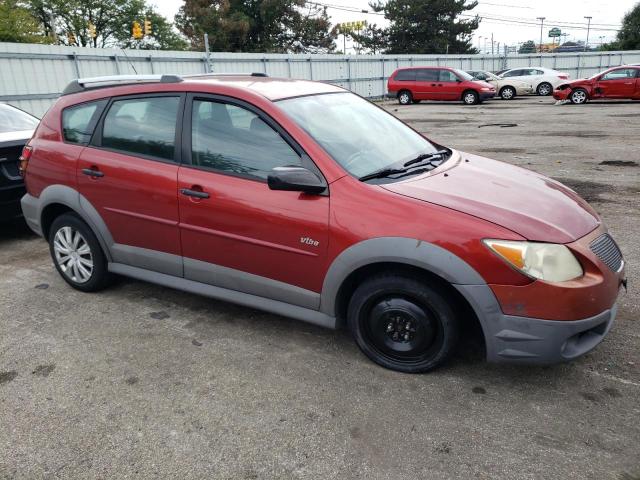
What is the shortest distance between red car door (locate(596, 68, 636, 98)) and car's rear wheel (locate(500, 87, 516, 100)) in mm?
5502

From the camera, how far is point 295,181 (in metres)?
2.98

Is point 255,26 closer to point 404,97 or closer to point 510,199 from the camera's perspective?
point 404,97

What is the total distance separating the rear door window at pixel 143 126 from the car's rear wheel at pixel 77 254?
738 mm

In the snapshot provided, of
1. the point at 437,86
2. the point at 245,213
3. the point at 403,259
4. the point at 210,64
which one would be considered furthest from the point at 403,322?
the point at 437,86

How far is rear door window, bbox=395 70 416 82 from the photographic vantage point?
81.7 ft

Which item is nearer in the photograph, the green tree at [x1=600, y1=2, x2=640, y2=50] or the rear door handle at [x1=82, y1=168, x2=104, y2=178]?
the rear door handle at [x1=82, y1=168, x2=104, y2=178]

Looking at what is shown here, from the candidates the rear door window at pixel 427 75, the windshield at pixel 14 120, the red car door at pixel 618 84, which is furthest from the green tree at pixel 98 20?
the windshield at pixel 14 120

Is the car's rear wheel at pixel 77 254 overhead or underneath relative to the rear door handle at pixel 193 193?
underneath

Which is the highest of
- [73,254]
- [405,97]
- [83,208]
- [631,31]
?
[631,31]

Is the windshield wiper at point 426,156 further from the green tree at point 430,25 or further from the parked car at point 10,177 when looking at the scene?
the green tree at point 430,25

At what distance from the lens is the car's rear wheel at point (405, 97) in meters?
25.3

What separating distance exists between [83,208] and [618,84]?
22.4m

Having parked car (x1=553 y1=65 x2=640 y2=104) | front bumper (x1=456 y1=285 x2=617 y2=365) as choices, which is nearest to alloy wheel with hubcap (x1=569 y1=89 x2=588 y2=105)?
parked car (x1=553 y1=65 x2=640 y2=104)

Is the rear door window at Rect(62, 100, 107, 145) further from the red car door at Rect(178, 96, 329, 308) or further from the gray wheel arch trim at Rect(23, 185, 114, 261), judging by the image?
the red car door at Rect(178, 96, 329, 308)
